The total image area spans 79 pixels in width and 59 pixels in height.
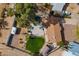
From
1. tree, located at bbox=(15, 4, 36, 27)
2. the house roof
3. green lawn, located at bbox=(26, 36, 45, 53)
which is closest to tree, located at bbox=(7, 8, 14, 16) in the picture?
tree, located at bbox=(15, 4, 36, 27)

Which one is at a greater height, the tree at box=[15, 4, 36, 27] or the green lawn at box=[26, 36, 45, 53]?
the tree at box=[15, 4, 36, 27]

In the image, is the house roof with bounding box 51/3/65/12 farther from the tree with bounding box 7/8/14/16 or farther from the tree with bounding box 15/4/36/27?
the tree with bounding box 7/8/14/16

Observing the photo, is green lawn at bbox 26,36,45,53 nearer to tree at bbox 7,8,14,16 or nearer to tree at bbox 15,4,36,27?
tree at bbox 15,4,36,27

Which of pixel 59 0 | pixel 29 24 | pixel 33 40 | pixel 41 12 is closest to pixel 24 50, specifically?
pixel 33 40

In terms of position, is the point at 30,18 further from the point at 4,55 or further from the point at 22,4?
the point at 4,55

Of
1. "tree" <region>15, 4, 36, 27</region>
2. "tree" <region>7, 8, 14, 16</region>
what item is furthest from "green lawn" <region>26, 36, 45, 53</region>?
"tree" <region>7, 8, 14, 16</region>

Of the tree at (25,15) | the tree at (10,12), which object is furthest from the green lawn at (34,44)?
the tree at (10,12)

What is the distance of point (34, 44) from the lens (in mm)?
1646

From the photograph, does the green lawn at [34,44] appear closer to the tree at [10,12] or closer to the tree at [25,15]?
the tree at [25,15]

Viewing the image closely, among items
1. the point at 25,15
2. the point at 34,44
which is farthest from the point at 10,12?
the point at 34,44

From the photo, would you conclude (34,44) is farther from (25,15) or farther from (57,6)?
(57,6)

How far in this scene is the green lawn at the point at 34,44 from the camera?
1.63 meters

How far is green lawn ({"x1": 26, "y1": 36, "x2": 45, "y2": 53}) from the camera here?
1633 millimetres

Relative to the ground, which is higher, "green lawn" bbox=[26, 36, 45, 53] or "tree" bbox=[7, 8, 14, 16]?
"tree" bbox=[7, 8, 14, 16]
